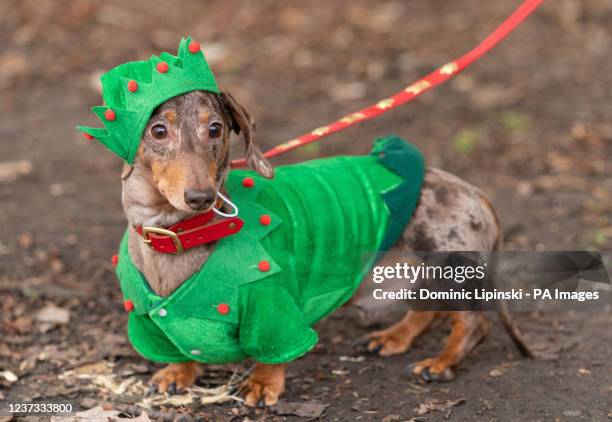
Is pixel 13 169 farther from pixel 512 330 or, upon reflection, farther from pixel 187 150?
pixel 512 330

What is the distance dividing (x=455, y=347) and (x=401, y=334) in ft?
1.29

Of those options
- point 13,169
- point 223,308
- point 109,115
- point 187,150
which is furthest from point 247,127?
point 13,169

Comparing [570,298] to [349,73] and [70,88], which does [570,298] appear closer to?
[349,73]

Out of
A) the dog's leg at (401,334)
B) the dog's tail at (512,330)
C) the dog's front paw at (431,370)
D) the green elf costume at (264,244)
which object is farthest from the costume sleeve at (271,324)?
the dog's tail at (512,330)

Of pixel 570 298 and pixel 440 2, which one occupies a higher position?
pixel 440 2

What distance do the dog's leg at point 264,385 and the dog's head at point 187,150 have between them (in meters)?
0.93

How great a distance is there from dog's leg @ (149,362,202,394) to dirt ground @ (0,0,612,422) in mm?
92

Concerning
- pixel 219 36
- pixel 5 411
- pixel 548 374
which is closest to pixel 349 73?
pixel 219 36

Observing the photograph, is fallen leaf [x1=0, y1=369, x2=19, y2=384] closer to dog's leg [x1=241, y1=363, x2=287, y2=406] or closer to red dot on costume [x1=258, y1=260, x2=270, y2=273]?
dog's leg [x1=241, y1=363, x2=287, y2=406]

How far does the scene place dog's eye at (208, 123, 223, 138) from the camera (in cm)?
365

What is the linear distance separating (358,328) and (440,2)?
628cm

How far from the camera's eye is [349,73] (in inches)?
348

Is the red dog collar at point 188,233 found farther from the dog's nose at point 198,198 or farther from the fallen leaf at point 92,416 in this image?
the fallen leaf at point 92,416

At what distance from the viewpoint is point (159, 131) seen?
3.57 m
